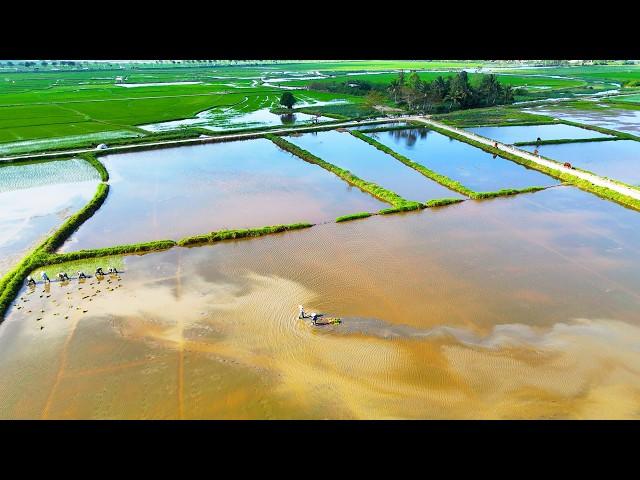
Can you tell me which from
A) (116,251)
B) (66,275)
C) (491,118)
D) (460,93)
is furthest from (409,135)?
(66,275)

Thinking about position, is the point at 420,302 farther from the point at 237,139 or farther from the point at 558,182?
the point at 237,139

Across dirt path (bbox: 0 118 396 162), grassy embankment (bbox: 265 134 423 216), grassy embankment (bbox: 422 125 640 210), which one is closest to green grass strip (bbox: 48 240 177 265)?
grassy embankment (bbox: 265 134 423 216)

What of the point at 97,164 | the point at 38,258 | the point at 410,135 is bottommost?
the point at 38,258

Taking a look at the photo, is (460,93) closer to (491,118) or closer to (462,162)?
(491,118)

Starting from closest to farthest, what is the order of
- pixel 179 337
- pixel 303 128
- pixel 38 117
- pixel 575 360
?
pixel 575 360
pixel 179 337
pixel 303 128
pixel 38 117

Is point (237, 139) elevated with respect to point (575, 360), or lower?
elevated

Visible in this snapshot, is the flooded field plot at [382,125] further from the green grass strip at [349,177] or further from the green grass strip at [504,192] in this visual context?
the green grass strip at [504,192]

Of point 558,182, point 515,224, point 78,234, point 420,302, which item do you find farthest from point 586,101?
point 78,234
